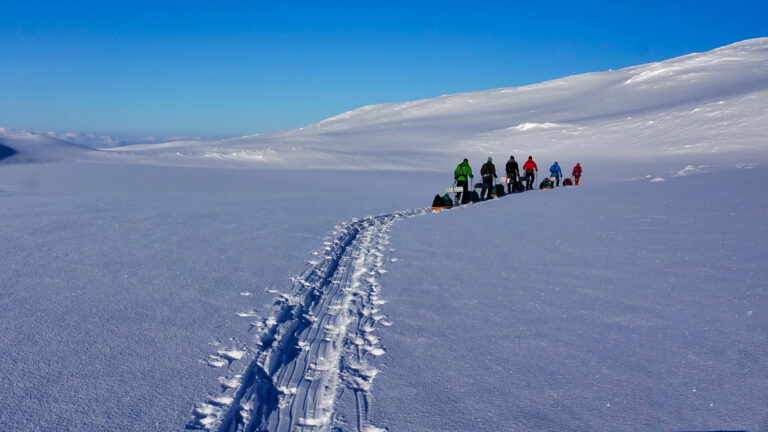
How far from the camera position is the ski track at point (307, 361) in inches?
129

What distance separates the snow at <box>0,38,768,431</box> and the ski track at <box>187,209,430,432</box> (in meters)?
0.02

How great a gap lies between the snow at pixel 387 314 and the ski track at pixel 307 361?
0.02 m

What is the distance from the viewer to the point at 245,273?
6.76 meters

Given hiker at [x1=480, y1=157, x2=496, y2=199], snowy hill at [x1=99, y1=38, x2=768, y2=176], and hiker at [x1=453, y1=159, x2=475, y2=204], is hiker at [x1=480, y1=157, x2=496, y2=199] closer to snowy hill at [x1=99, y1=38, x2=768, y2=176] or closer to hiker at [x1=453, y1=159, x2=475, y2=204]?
hiker at [x1=453, y1=159, x2=475, y2=204]

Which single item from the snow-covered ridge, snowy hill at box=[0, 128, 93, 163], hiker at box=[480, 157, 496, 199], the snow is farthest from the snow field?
snowy hill at box=[0, 128, 93, 163]

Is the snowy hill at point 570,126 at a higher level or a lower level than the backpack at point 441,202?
higher

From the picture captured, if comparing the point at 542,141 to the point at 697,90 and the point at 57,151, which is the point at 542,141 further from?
the point at 57,151

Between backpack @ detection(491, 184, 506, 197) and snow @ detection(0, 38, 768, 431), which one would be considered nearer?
snow @ detection(0, 38, 768, 431)

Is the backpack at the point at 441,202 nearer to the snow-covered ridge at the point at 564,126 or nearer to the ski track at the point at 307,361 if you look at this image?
the ski track at the point at 307,361

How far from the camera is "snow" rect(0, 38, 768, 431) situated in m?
3.35

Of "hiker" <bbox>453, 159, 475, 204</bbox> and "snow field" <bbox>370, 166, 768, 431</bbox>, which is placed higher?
"hiker" <bbox>453, 159, 475, 204</bbox>

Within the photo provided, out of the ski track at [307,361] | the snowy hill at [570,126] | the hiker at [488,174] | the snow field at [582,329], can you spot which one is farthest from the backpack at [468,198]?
the snowy hill at [570,126]

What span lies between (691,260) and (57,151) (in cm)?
4205

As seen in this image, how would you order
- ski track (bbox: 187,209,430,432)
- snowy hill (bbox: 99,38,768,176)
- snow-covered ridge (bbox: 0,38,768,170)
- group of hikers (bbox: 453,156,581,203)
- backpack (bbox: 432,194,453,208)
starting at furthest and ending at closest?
1. snowy hill (bbox: 99,38,768,176)
2. snow-covered ridge (bbox: 0,38,768,170)
3. group of hikers (bbox: 453,156,581,203)
4. backpack (bbox: 432,194,453,208)
5. ski track (bbox: 187,209,430,432)
